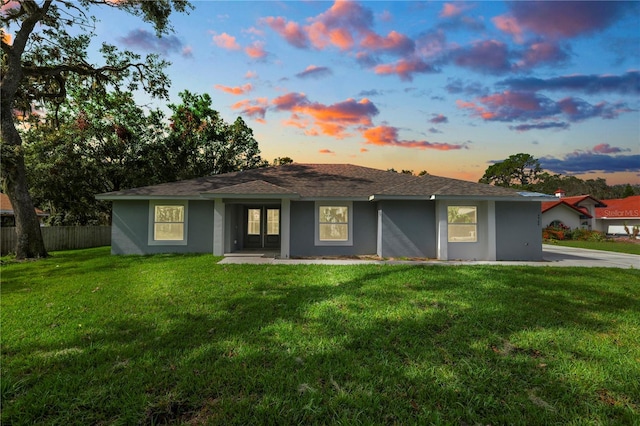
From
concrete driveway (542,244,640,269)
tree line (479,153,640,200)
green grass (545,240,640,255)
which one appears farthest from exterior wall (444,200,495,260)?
tree line (479,153,640,200)

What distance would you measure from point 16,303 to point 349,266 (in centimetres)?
784

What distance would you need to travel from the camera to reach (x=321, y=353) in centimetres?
366

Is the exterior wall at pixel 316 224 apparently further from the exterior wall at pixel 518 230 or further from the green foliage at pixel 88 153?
the green foliage at pixel 88 153

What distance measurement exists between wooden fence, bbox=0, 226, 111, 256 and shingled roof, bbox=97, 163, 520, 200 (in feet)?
19.1

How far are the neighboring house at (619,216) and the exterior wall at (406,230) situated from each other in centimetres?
3517

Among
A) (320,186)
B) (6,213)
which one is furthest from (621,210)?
(6,213)

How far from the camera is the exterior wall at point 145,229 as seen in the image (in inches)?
495

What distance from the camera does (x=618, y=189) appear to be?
2435 inches

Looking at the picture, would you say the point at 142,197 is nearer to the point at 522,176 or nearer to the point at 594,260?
the point at 594,260

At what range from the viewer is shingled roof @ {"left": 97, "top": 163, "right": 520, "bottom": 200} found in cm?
1143

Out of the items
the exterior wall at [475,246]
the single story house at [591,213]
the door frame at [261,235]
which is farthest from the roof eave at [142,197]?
the single story house at [591,213]

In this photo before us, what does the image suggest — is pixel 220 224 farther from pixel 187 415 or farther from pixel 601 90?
pixel 601 90

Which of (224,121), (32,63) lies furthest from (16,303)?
(224,121)

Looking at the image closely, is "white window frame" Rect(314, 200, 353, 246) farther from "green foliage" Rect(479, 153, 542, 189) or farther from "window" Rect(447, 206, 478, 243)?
"green foliage" Rect(479, 153, 542, 189)
